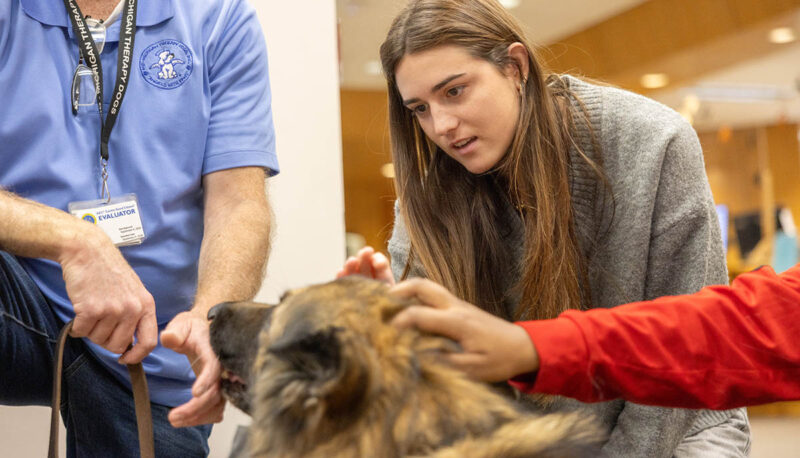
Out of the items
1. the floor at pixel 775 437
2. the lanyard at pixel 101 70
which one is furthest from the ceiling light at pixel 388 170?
the floor at pixel 775 437

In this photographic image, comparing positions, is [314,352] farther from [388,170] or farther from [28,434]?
[388,170]

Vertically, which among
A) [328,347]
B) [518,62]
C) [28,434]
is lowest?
[28,434]

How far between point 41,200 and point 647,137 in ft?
4.64

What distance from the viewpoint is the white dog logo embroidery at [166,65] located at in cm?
188

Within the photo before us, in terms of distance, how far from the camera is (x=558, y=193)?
1819mm

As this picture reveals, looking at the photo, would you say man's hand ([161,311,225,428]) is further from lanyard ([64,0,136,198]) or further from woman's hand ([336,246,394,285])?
lanyard ([64,0,136,198])

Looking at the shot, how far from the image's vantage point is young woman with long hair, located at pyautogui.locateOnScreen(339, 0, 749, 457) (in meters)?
1.79

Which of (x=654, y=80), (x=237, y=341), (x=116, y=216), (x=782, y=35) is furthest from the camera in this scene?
(x=654, y=80)

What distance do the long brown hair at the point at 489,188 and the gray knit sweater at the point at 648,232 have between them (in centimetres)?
7

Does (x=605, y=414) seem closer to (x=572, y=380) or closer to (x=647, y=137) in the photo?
(x=647, y=137)

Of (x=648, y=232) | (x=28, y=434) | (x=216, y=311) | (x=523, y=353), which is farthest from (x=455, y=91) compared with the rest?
(x=28, y=434)

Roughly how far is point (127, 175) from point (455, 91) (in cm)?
81

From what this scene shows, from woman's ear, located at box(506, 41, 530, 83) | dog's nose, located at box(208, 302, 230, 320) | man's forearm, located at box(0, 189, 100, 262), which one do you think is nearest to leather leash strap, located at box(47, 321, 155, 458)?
man's forearm, located at box(0, 189, 100, 262)

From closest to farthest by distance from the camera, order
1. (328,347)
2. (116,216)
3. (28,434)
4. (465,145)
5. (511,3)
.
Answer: (328,347)
(116,216)
(465,145)
(28,434)
(511,3)
